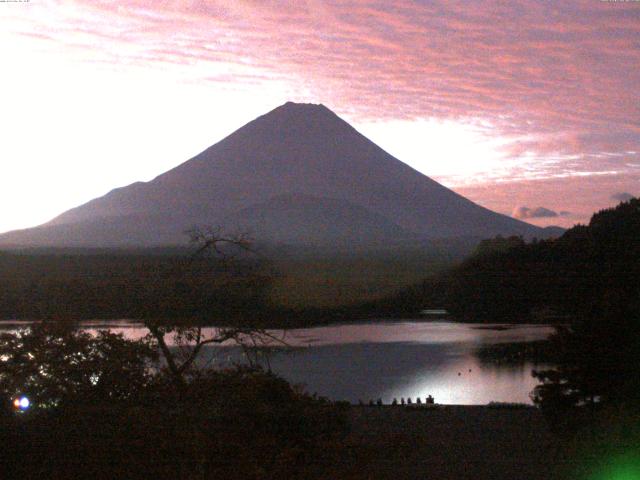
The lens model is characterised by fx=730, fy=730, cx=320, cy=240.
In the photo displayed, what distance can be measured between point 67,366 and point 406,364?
19870mm

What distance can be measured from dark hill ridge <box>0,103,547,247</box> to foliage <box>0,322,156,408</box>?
6455 centimetres

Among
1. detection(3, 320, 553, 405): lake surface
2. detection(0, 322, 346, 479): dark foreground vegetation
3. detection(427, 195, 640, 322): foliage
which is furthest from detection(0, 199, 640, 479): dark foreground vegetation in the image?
detection(427, 195, 640, 322): foliage

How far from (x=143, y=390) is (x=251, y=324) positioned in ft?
3.73

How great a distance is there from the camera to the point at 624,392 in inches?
352

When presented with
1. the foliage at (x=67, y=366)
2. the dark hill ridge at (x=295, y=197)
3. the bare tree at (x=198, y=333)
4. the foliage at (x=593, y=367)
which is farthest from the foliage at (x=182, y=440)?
the dark hill ridge at (x=295, y=197)

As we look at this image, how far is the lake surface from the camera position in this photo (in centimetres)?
1938

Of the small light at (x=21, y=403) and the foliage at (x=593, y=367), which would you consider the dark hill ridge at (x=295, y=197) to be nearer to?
the foliage at (x=593, y=367)

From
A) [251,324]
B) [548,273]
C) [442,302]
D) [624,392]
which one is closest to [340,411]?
[251,324]

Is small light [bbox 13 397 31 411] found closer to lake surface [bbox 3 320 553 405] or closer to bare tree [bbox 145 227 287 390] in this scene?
bare tree [bbox 145 227 287 390]

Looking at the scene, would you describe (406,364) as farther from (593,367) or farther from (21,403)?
(21,403)

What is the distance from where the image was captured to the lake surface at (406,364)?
63.6 ft

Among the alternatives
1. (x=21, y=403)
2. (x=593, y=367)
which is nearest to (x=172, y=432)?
(x=21, y=403)

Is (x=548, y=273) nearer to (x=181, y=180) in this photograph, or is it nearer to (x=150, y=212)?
(x=150, y=212)

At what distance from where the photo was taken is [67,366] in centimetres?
535
